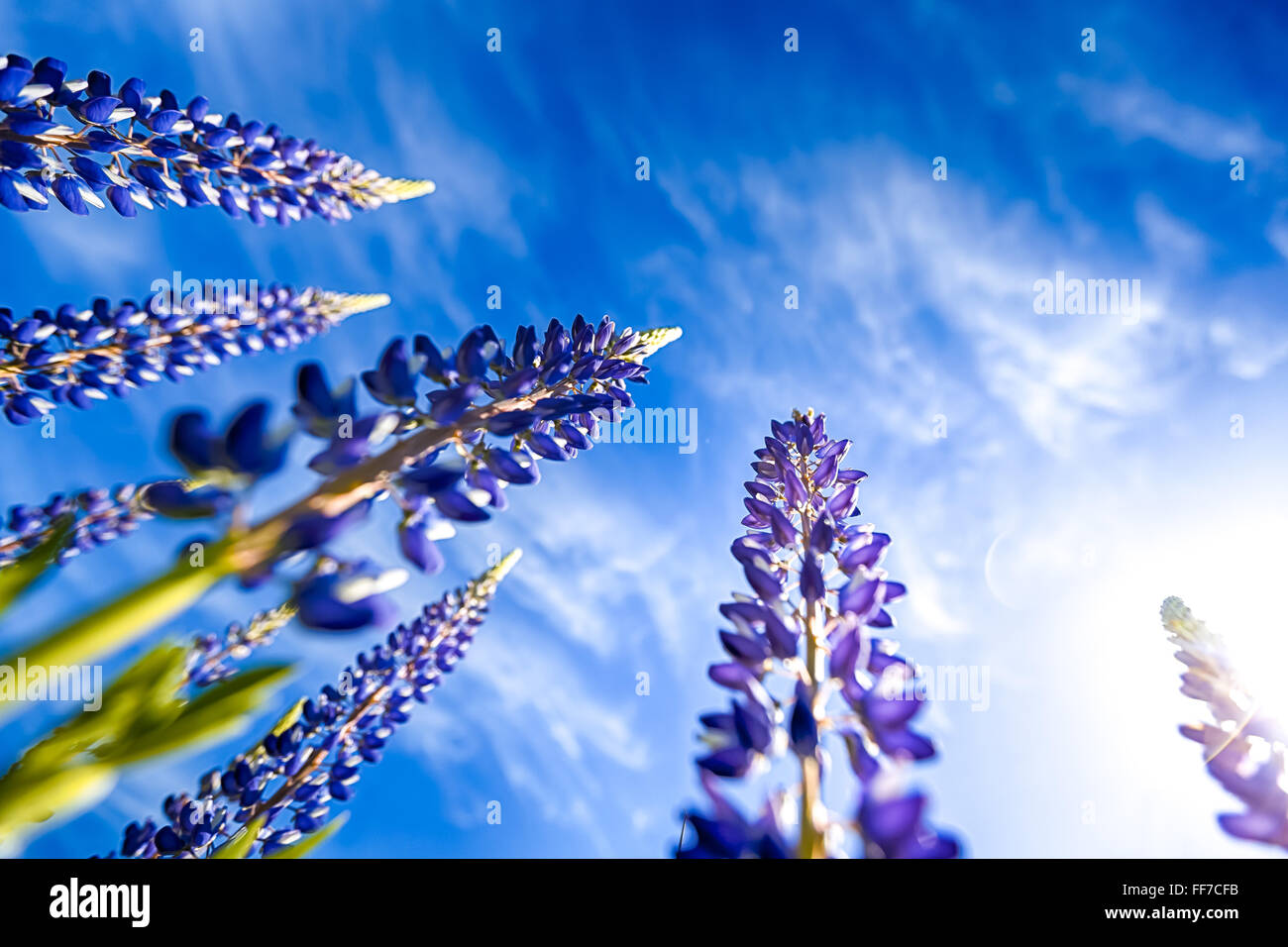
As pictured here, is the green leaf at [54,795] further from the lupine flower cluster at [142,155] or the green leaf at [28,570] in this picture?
the lupine flower cluster at [142,155]

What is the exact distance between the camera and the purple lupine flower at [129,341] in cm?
211

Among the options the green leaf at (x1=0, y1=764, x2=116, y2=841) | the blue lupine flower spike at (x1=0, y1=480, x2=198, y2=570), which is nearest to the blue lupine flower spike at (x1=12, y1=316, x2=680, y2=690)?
the green leaf at (x1=0, y1=764, x2=116, y2=841)

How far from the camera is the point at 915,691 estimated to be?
1326mm

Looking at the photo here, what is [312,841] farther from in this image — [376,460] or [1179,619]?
[1179,619]

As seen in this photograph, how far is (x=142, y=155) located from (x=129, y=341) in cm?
72

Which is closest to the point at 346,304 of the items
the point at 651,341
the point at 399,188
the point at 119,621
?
the point at 399,188

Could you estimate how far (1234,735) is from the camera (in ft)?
5.44

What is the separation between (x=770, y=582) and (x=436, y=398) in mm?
904

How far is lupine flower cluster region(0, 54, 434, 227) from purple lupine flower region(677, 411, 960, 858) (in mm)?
2428

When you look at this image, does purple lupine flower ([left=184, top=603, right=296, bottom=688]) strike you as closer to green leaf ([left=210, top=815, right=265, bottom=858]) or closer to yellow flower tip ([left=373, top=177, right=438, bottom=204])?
green leaf ([left=210, top=815, right=265, bottom=858])

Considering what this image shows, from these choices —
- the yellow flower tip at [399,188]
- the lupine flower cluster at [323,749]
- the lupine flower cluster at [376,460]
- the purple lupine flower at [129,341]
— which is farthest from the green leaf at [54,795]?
the yellow flower tip at [399,188]

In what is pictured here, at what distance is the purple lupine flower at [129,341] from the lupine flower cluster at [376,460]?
176 cm
